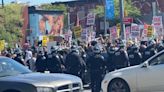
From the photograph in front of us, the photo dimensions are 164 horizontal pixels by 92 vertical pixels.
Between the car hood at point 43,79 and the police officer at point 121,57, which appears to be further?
the police officer at point 121,57

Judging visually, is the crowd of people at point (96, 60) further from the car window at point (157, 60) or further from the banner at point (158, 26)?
the banner at point (158, 26)

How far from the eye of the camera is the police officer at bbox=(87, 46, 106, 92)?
18.1 m

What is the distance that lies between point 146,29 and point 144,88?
12894mm

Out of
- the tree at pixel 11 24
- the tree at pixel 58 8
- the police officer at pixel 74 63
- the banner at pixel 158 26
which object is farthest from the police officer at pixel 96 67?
the tree at pixel 58 8

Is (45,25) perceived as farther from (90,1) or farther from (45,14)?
(90,1)

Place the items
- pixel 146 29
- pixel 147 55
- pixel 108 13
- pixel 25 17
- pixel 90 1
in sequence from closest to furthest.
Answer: pixel 147 55 → pixel 146 29 → pixel 108 13 → pixel 25 17 → pixel 90 1

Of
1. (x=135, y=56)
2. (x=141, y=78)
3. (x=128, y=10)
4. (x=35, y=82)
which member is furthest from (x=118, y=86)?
(x=128, y=10)

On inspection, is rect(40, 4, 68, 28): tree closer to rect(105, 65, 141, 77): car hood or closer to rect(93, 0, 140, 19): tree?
rect(93, 0, 140, 19): tree

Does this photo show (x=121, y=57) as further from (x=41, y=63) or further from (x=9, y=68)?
(x=9, y=68)

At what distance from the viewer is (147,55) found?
1925 centimetres

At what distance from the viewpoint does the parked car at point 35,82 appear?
1195 cm

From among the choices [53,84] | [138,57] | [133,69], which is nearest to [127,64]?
[138,57]

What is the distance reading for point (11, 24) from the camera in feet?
251

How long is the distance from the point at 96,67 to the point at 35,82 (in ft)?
21.0
